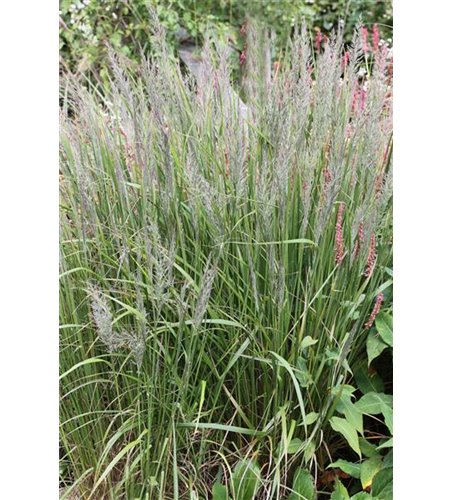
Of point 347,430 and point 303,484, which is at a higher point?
point 347,430

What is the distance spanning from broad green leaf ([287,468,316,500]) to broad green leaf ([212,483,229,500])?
18cm

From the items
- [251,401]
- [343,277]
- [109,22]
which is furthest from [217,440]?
[109,22]

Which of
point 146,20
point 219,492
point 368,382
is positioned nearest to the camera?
point 219,492

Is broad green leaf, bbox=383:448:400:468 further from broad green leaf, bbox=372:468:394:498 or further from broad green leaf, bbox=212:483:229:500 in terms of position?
broad green leaf, bbox=212:483:229:500

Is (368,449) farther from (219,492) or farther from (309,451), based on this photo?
(219,492)

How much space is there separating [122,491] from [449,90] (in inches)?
52.0

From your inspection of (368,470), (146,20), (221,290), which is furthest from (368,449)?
(146,20)

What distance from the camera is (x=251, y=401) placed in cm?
159

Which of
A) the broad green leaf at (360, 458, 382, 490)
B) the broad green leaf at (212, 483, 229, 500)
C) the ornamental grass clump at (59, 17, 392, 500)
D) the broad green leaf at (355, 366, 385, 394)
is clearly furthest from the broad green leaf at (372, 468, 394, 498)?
the broad green leaf at (212, 483, 229, 500)

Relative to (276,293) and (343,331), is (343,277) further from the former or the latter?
(276,293)

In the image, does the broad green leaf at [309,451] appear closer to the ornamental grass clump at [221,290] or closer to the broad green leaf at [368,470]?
the ornamental grass clump at [221,290]

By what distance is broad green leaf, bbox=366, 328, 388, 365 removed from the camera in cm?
159

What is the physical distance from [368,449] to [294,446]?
0.23 meters

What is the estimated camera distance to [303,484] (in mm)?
1467
